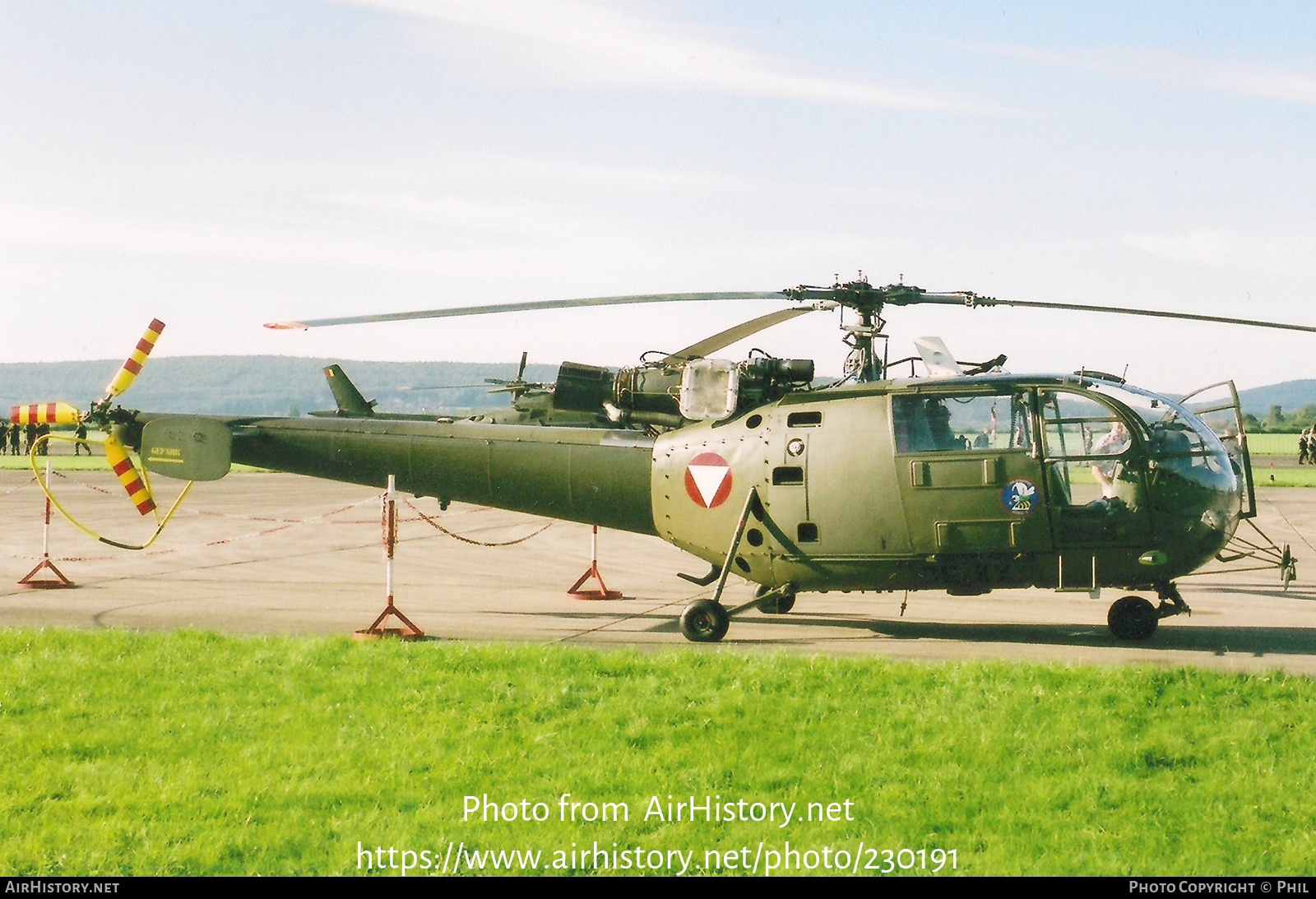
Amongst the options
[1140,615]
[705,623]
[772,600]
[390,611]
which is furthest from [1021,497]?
[390,611]

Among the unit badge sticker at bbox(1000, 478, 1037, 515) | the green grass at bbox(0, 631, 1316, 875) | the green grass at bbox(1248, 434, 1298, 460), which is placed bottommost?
the green grass at bbox(1248, 434, 1298, 460)

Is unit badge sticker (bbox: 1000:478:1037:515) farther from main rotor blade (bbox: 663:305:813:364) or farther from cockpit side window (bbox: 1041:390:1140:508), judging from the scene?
main rotor blade (bbox: 663:305:813:364)

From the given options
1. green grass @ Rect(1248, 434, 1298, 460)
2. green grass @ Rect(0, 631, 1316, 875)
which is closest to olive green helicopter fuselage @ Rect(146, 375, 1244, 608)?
green grass @ Rect(0, 631, 1316, 875)

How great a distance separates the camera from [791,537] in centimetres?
1138

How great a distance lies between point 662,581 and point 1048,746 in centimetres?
1018

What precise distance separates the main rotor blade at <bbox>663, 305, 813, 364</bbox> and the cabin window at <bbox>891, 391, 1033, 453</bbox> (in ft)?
4.85

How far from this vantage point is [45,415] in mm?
12781

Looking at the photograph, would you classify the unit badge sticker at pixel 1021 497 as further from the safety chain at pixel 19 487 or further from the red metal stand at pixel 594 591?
the safety chain at pixel 19 487

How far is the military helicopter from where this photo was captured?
1063cm

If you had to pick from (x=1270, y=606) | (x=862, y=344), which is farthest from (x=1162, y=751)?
(x=1270, y=606)

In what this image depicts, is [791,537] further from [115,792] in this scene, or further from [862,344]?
[115,792]

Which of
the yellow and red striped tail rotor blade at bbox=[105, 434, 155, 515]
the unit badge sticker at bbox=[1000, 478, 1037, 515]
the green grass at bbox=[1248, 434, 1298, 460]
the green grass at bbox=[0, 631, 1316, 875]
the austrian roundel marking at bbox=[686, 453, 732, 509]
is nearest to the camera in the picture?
the green grass at bbox=[0, 631, 1316, 875]

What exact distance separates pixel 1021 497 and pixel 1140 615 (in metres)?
2.06

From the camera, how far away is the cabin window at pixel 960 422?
35.5 feet
